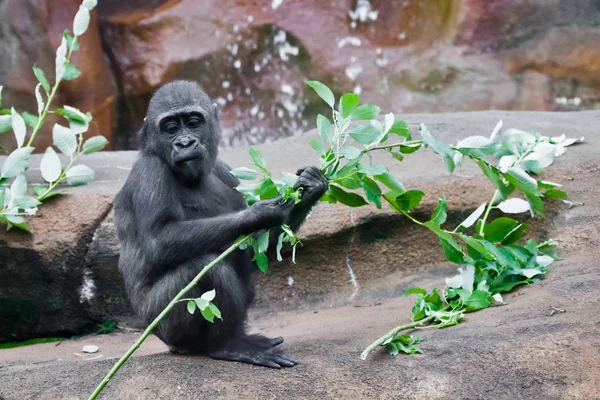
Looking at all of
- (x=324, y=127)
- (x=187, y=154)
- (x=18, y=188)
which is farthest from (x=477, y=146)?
(x=18, y=188)

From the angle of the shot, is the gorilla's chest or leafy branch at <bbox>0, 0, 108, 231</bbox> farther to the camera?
leafy branch at <bbox>0, 0, 108, 231</bbox>

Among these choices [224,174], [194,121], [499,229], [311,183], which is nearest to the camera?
[311,183]

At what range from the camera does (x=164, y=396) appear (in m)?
4.05

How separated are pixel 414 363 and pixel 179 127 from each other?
75.9 inches

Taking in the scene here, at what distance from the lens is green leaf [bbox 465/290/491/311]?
486cm

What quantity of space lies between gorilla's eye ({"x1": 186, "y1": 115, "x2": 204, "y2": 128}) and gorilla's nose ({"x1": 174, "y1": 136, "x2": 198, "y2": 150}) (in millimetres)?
229

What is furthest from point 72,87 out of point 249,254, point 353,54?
point 249,254

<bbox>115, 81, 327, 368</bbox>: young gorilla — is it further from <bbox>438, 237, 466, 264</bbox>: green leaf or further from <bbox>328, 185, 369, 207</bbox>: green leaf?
<bbox>438, 237, 466, 264</bbox>: green leaf

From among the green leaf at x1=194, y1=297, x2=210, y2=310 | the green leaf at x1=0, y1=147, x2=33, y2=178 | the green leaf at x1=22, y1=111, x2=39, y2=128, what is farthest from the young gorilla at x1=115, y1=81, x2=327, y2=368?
the green leaf at x1=22, y1=111, x2=39, y2=128

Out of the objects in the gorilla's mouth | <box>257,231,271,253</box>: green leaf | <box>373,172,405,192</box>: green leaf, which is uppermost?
the gorilla's mouth

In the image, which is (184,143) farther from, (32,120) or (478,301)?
(32,120)

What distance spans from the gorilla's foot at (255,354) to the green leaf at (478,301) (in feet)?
4.13

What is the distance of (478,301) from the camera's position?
4.86m

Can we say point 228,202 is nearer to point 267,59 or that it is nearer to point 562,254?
point 562,254
